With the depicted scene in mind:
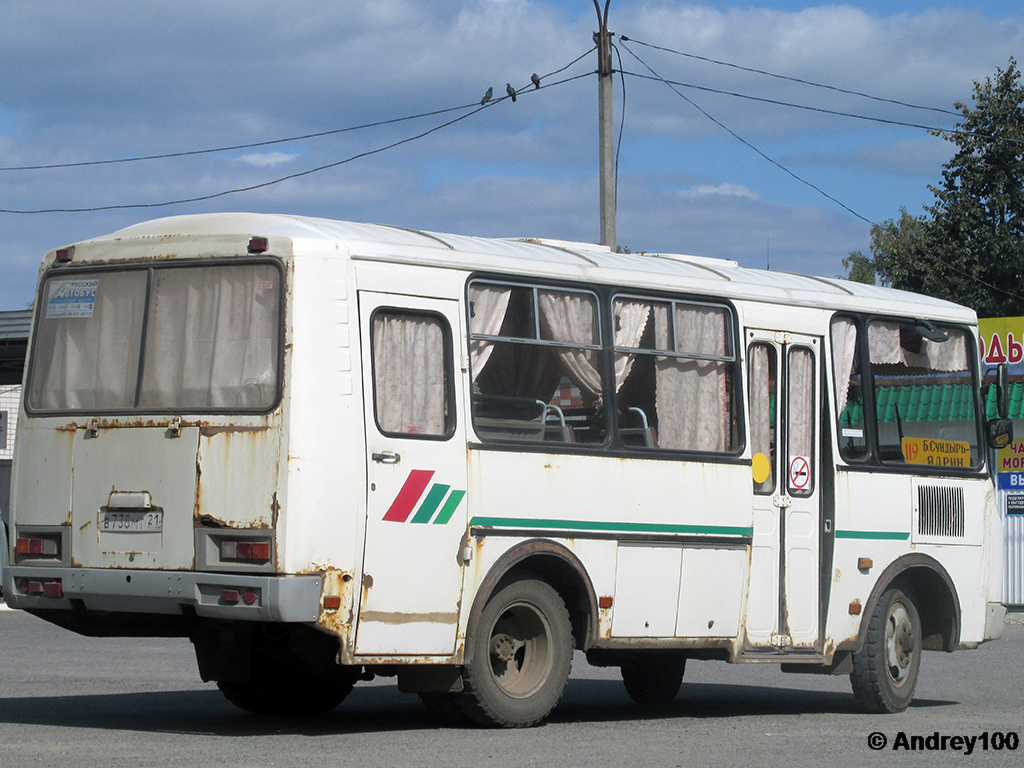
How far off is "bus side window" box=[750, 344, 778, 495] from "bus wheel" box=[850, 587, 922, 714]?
1.50 m

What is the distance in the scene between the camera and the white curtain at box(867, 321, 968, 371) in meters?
12.8

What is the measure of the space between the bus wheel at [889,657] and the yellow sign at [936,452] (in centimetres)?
105


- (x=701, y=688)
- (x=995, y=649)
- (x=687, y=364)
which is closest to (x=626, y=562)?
(x=687, y=364)

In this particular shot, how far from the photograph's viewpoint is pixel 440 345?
9.80 meters

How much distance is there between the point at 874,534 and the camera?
40.5 ft

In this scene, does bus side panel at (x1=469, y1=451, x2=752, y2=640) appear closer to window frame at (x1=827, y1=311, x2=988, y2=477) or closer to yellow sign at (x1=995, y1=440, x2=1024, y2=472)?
window frame at (x1=827, y1=311, x2=988, y2=477)

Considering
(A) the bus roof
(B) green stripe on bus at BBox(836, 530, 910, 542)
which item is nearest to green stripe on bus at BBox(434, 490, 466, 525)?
(A) the bus roof

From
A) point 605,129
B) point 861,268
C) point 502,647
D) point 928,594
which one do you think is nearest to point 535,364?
point 502,647

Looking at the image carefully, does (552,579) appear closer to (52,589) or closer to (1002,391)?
(52,589)

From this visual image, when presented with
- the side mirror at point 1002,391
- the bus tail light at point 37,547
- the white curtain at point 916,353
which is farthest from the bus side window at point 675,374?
the bus tail light at point 37,547

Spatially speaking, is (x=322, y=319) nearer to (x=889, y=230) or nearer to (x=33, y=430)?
(x=33, y=430)

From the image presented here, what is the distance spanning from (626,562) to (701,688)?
4332 mm

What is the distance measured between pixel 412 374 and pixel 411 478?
63 cm

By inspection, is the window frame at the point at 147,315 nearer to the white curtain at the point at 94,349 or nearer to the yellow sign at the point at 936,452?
the white curtain at the point at 94,349
